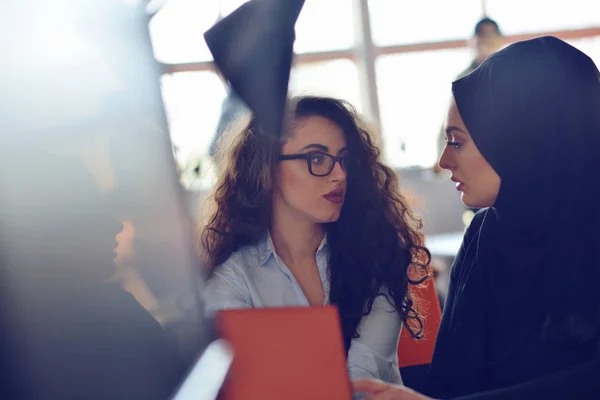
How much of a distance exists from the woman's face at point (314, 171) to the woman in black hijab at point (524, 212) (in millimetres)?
188

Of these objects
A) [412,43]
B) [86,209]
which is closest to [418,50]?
[412,43]

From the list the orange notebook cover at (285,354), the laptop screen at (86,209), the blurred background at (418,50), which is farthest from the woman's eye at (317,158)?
the blurred background at (418,50)

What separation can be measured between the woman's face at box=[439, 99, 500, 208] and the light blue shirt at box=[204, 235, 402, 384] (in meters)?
0.24

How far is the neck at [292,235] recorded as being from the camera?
116 centimetres

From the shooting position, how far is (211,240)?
3.82 feet

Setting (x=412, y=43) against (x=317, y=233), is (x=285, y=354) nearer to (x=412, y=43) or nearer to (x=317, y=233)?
(x=317, y=233)

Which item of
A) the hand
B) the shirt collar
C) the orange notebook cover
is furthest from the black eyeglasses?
the orange notebook cover

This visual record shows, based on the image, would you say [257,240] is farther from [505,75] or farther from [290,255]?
[505,75]

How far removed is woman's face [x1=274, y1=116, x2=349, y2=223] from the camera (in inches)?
43.4

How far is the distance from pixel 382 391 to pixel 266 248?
1.34 feet

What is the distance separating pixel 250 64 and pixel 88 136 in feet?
1.26

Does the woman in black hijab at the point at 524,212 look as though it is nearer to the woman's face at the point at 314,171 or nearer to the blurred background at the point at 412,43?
the woman's face at the point at 314,171

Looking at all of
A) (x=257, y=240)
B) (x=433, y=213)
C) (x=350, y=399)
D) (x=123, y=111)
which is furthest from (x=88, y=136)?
(x=433, y=213)

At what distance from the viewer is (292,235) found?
1.16 m
